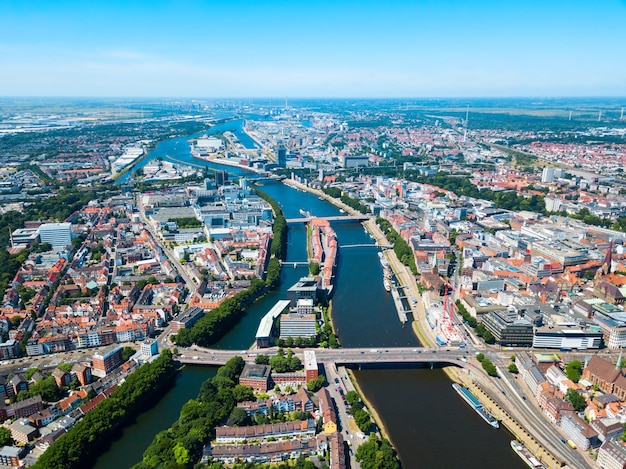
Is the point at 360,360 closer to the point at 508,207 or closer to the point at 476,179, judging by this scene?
the point at 508,207

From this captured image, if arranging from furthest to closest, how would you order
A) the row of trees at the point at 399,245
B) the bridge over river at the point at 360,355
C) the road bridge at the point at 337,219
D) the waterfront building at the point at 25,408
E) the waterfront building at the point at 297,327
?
the road bridge at the point at 337,219 < the row of trees at the point at 399,245 < the waterfront building at the point at 297,327 < the bridge over river at the point at 360,355 < the waterfront building at the point at 25,408

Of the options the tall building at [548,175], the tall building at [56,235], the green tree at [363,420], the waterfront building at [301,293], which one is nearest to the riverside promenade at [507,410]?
the green tree at [363,420]

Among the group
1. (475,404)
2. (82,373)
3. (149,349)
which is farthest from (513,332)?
(82,373)

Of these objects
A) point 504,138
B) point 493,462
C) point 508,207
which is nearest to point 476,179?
point 508,207

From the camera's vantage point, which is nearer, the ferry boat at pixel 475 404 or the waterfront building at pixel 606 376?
the ferry boat at pixel 475 404

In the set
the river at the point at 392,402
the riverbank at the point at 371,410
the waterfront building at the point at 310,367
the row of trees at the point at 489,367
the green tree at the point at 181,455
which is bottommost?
the river at the point at 392,402

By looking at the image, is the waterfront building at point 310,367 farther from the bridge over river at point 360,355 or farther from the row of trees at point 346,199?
the row of trees at point 346,199

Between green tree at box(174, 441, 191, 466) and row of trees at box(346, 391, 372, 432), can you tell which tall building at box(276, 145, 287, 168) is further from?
green tree at box(174, 441, 191, 466)
